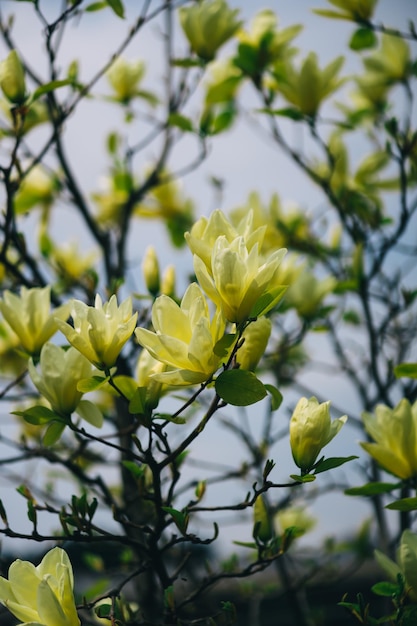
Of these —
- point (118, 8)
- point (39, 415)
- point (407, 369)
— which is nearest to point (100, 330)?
point (39, 415)

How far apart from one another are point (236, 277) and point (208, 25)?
123 cm

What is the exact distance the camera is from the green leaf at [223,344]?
845mm

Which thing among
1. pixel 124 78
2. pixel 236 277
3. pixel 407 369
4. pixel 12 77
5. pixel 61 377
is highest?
pixel 12 77

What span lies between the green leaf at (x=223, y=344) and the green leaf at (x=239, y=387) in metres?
0.03

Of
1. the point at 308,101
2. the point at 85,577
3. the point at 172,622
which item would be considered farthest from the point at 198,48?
the point at 85,577

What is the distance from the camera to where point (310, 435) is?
0.92 meters

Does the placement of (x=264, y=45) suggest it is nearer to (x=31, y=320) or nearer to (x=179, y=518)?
(x=31, y=320)

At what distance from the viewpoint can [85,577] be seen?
7074mm

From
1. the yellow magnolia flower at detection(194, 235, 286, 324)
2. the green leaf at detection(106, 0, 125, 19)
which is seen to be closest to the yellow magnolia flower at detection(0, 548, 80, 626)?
the yellow magnolia flower at detection(194, 235, 286, 324)

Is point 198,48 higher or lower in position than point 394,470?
higher

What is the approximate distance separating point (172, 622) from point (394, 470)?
0.39m

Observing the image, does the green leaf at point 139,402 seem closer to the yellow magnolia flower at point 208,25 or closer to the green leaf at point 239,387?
the green leaf at point 239,387

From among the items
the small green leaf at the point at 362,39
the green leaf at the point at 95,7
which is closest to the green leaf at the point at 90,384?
the green leaf at the point at 95,7

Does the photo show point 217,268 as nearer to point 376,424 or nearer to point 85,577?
point 376,424
